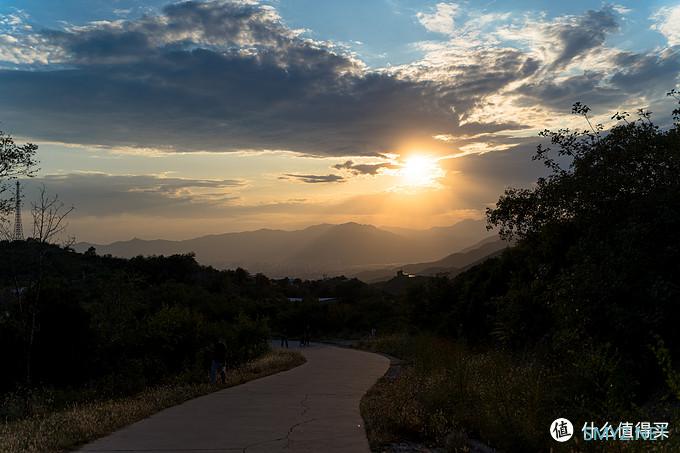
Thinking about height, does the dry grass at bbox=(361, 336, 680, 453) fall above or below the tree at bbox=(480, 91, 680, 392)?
below

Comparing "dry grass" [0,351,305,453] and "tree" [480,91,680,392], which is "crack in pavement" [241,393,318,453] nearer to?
"dry grass" [0,351,305,453]

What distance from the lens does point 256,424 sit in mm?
10828

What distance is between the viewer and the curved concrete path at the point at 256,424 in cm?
895

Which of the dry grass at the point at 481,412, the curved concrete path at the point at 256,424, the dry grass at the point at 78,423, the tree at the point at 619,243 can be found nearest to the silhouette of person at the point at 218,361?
the curved concrete path at the point at 256,424

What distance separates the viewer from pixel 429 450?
361 inches

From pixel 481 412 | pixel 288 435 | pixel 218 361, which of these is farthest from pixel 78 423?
pixel 218 361

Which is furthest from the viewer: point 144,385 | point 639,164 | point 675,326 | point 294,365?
point 294,365

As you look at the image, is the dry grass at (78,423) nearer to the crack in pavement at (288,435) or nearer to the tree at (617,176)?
the crack in pavement at (288,435)

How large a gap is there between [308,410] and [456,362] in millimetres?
3296

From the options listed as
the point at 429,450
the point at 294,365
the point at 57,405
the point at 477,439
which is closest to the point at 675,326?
the point at 477,439

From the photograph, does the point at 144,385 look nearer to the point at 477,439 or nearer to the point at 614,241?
the point at 477,439

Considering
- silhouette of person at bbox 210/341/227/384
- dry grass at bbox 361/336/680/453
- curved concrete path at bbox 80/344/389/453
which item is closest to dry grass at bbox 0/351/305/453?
curved concrete path at bbox 80/344/389/453

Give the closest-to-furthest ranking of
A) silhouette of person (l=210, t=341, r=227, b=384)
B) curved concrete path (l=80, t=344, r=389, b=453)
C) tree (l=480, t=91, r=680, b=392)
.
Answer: curved concrete path (l=80, t=344, r=389, b=453) < tree (l=480, t=91, r=680, b=392) < silhouette of person (l=210, t=341, r=227, b=384)

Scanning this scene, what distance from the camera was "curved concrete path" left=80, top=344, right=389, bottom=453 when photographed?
895 cm
